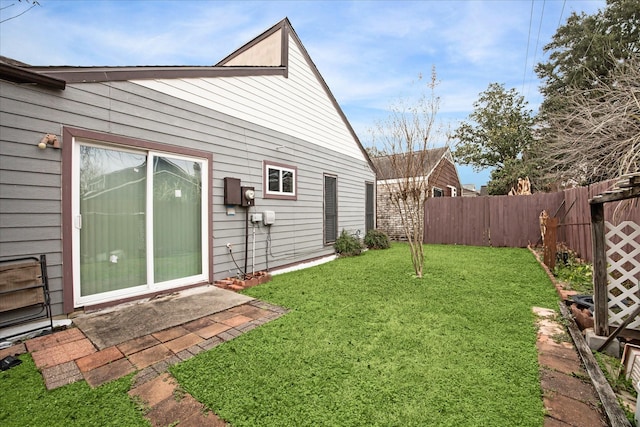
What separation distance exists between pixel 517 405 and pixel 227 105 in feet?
17.9

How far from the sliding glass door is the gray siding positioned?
232 mm

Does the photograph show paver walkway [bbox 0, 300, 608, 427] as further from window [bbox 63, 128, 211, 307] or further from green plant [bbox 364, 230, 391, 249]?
green plant [bbox 364, 230, 391, 249]

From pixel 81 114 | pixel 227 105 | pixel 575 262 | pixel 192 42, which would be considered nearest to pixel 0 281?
pixel 81 114

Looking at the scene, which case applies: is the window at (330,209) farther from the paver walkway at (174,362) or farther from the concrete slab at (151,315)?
the paver walkway at (174,362)

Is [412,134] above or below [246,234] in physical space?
above

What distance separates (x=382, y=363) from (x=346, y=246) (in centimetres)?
582

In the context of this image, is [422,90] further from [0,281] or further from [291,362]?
[0,281]

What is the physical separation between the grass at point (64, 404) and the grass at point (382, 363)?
372mm

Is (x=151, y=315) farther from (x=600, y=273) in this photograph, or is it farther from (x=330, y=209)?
(x=330, y=209)

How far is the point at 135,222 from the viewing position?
3.77 m

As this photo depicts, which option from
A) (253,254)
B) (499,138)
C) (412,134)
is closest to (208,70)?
(253,254)

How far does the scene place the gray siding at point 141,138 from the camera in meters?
2.82

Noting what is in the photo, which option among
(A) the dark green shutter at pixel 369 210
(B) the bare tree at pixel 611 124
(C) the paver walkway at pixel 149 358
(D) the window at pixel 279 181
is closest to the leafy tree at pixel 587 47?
(B) the bare tree at pixel 611 124

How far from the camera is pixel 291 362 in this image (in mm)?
2373
